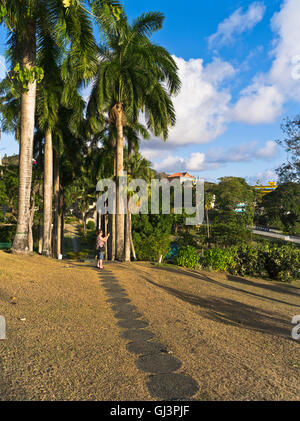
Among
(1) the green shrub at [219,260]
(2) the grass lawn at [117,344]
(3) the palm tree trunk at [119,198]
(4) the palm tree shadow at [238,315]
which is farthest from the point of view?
(3) the palm tree trunk at [119,198]

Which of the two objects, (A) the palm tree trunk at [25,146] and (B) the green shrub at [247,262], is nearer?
(A) the palm tree trunk at [25,146]

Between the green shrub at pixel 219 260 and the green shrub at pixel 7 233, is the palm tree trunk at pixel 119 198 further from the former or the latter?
the green shrub at pixel 7 233

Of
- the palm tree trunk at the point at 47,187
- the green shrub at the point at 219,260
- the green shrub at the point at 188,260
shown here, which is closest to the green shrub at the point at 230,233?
the green shrub at the point at 219,260

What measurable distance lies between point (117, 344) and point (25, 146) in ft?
26.5

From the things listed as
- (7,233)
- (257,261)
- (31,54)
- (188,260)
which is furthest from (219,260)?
(7,233)

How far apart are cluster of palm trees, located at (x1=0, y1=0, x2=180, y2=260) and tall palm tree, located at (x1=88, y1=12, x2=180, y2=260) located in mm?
46

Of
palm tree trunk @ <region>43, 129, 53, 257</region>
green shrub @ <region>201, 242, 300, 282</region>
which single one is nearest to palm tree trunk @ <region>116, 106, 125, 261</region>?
palm tree trunk @ <region>43, 129, 53, 257</region>

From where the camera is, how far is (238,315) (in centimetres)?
668

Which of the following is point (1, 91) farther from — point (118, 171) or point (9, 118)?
point (118, 171)

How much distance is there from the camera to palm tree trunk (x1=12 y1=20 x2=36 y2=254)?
10164 mm

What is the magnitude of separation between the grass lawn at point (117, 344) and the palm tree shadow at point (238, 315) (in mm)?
26

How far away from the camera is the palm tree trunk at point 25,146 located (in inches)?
400

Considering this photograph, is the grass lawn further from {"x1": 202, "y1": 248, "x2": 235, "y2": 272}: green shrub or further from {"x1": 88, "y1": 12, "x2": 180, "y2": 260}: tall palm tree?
{"x1": 88, "y1": 12, "x2": 180, "y2": 260}: tall palm tree
